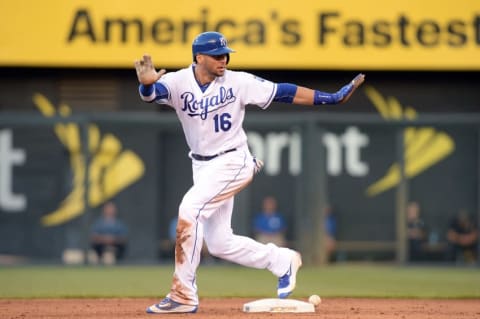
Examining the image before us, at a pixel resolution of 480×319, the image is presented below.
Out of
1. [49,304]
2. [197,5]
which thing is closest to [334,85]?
[197,5]

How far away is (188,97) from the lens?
Answer: 705 centimetres

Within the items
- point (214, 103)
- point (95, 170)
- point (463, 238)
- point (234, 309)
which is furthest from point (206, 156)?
point (463, 238)

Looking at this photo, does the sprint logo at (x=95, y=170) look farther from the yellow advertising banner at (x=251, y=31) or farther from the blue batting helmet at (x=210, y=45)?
the blue batting helmet at (x=210, y=45)

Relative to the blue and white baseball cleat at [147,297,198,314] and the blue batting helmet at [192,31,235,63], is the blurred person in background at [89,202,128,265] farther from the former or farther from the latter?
the blue batting helmet at [192,31,235,63]

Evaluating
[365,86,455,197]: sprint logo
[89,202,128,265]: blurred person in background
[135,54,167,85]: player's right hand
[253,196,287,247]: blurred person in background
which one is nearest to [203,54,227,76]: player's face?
[135,54,167,85]: player's right hand

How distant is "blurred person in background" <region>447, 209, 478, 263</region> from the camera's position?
1369 cm

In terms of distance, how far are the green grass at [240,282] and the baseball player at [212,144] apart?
2.15 m

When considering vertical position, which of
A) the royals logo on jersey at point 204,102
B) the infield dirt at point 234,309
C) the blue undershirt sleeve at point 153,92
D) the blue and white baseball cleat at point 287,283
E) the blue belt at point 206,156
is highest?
the blue undershirt sleeve at point 153,92

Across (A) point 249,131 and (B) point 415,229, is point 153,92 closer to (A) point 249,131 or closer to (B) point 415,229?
(A) point 249,131

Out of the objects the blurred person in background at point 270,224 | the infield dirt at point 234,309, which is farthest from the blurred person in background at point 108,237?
the infield dirt at point 234,309

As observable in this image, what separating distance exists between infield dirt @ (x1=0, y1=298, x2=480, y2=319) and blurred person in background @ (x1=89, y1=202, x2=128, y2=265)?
4930mm

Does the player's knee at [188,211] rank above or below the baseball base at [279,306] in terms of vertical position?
above

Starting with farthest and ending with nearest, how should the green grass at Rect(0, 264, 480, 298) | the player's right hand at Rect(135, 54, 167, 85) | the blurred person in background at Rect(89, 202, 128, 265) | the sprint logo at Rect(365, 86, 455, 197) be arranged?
1. the sprint logo at Rect(365, 86, 455, 197)
2. the blurred person in background at Rect(89, 202, 128, 265)
3. the green grass at Rect(0, 264, 480, 298)
4. the player's right hand at Rect(135, 54, 167, 85)

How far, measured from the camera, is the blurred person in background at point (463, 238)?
13688 millimetres
